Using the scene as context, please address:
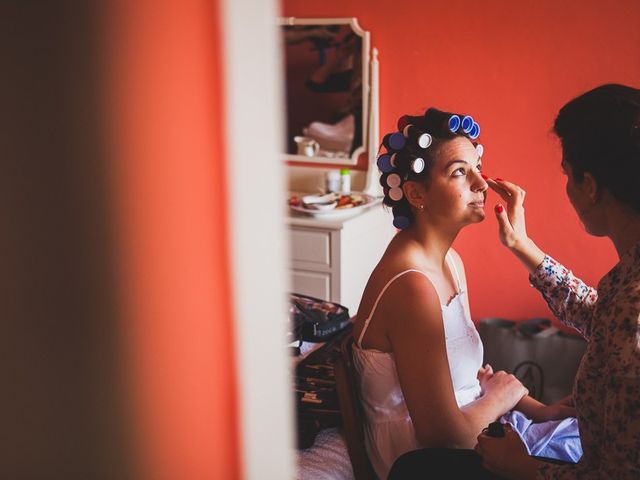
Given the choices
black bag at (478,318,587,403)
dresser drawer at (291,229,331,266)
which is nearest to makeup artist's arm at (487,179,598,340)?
dresser drawer at (291,229,331,266)

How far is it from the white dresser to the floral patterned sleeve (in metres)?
1.39

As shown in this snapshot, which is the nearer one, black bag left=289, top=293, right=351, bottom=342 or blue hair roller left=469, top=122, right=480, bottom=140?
blue hair roller left=469, top=122, right=480, bottom=140

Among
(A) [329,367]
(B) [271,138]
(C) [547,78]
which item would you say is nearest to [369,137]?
(C) [547,78]

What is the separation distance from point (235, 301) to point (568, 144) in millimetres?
911

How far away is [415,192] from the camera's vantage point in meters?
1.59

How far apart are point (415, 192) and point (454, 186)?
0.31 feet

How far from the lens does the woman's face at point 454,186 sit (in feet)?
5.12

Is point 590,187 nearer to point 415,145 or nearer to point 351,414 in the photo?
point 415,145

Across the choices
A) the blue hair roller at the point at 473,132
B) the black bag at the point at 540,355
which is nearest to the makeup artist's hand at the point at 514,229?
the blue hair roller at the point at 473,132

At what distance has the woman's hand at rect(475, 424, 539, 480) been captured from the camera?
1166 mm

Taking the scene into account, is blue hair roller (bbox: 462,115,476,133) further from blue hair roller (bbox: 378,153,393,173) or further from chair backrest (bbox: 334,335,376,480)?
chair backrest (bbox: 334,335,376,480)

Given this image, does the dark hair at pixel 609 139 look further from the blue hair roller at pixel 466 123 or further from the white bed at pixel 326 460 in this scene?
the white bed at pixel 326 460

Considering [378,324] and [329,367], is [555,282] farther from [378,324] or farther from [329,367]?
[329,367]

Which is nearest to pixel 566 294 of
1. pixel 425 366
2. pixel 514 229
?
pixel 514 229
